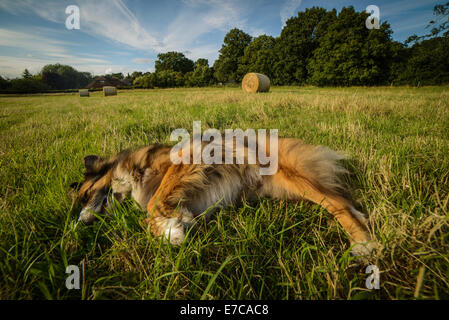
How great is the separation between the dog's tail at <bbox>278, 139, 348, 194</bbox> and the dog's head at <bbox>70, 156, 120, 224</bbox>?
1.85 m

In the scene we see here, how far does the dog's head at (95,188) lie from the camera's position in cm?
195

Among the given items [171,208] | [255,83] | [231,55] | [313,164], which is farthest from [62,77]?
[313,164]

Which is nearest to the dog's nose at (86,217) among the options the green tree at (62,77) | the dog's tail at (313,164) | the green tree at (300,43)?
the dog's tail at (313,164)

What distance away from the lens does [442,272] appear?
0.95 meters

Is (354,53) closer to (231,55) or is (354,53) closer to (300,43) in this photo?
(300,43)

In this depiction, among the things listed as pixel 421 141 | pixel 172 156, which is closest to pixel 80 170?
pixel 172 156

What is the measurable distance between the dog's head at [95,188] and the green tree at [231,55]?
5290 cm

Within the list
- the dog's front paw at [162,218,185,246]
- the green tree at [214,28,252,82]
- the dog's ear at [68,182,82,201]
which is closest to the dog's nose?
the dog's ear at [68,182,82,201]

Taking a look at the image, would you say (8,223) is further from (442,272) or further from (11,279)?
(442,272)

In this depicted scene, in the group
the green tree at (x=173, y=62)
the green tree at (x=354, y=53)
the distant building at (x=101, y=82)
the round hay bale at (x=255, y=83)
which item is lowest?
the round hay bale at (x=255, y=83)

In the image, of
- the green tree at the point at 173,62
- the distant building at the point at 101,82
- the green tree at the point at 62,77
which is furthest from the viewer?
the green tree at the point at 173,62

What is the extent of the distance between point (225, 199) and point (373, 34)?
4066 cm

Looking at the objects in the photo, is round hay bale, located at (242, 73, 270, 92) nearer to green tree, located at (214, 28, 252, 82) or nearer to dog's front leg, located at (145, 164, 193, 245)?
Answer: dog's front leg, located at (145, 164, 193, 245)

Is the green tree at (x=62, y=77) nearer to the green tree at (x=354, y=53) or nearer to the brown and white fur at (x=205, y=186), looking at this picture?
the green tree at (x=354, y=53)
